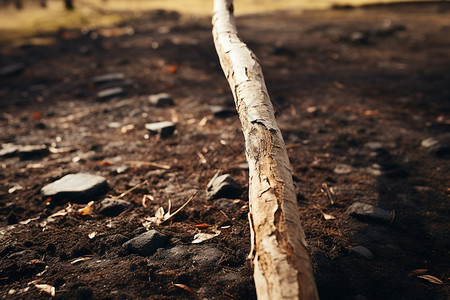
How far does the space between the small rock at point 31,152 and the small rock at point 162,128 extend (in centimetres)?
93

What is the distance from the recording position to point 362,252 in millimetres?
1592

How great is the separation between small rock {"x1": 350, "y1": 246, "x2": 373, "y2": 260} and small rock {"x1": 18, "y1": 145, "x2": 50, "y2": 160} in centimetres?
258

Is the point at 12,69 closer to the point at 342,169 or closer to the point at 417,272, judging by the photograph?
the point at 342,169

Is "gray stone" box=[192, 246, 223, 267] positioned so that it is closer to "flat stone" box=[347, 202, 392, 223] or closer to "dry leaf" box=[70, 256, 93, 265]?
"dry leaf" box=[70, 256, 93, 265]

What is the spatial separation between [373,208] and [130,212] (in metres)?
1.52

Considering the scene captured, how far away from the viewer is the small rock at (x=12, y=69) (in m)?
4.83

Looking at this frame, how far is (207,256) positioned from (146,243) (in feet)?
1.09

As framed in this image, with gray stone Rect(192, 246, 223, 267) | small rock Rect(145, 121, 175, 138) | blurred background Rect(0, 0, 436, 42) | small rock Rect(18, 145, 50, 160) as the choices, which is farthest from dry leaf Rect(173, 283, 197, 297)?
blurred background Rect(0, 0, 436, 42)

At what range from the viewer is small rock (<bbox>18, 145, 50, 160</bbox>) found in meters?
2.69

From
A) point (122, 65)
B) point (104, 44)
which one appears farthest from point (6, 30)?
point (122, 65)

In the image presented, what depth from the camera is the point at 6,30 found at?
780cm

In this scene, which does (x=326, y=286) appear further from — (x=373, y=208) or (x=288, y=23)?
(x=288, y=23)

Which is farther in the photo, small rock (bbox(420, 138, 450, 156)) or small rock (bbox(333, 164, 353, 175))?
small rock (bbox(420, 138, 450, 156))

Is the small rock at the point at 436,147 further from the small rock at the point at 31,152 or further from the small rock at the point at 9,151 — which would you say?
the small rock at the point at 9,151
